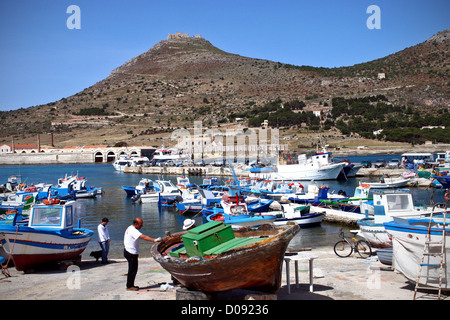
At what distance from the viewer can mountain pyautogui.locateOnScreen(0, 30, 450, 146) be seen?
427 ft

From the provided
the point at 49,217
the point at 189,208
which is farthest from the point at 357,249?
the point at 189,208

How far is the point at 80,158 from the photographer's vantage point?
110500mm

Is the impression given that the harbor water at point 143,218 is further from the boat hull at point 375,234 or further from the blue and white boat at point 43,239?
the blue and white boat at point 43,239

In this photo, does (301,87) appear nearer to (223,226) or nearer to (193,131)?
(193,131)

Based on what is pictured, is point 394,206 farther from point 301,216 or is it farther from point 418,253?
point 301,216

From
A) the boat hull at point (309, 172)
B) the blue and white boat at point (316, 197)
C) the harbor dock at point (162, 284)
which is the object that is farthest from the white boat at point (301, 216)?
the boat hull at point (309, 172)

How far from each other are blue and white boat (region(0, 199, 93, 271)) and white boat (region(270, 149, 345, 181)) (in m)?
40.7

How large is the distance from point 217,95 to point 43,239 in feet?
490

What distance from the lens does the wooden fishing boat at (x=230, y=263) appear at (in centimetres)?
701

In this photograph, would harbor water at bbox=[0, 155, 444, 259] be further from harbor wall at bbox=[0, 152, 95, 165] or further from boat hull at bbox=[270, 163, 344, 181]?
harbor wall at bbox=[0, 152, 95, 165]

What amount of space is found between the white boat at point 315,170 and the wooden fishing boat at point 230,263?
44374 millimetres

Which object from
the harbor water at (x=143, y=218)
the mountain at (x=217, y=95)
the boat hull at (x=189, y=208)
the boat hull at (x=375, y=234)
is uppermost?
the mountain at (x=217, y=95)

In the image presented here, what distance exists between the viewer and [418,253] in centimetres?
816
